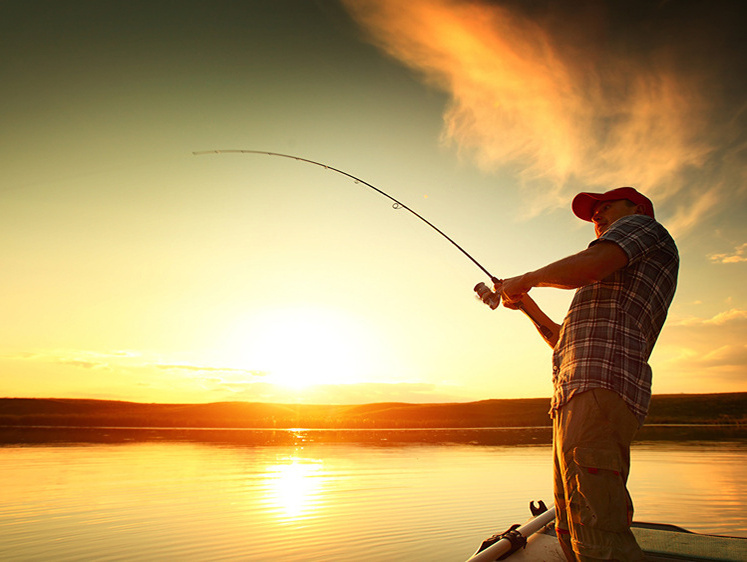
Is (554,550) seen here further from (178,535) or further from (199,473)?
(199,473)

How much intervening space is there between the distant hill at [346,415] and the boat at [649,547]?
42466 mm

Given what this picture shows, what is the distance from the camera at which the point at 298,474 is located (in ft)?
42.1

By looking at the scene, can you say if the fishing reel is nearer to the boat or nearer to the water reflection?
the boat

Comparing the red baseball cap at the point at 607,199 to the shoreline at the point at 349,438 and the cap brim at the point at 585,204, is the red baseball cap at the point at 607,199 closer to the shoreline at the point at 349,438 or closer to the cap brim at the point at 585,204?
the cap brim at the point at 585,204

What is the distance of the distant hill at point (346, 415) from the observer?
49094mm

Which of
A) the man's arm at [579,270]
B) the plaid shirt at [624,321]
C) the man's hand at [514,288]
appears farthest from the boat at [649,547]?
the man's arm at [579,270]

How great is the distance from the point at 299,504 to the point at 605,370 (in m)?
7.67

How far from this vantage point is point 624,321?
8.73 feet

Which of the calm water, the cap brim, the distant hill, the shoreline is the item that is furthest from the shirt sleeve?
the distant hill

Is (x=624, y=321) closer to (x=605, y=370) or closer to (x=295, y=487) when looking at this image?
(x=605, y=370)

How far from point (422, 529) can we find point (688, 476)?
26.2ft

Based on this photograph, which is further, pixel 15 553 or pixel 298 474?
pixel 298 474

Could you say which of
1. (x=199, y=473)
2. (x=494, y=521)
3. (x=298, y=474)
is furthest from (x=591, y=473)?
(x=199, y=473)

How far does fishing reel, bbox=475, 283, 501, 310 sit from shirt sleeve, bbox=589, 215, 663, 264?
4.16 feet
